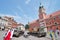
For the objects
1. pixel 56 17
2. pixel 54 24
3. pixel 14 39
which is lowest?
pixel 14 39

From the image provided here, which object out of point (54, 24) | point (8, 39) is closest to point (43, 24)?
point (54, 24)

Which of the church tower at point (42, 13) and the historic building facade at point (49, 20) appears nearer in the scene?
the historic building facade at point (49, 20)

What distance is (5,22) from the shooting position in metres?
40.2

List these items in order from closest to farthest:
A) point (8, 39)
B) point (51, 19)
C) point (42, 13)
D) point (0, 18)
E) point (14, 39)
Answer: point (8, 39)
point (14, 39)
point (0, 18)
point (51, 19)
point (42, 13)

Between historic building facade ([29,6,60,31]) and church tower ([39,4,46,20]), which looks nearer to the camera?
historic building facade ([29,6,60,31])

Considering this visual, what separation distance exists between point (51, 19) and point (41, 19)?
5369mm

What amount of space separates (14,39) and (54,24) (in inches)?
1290

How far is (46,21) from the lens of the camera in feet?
149

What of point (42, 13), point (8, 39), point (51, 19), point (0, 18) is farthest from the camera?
point (42, 13)

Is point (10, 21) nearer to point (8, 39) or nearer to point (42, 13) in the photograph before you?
point (42, 13)

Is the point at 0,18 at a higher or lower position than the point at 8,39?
higher

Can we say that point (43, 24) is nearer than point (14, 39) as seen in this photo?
No

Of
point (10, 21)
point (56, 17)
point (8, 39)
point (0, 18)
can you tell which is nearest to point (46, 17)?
point (56, 17)

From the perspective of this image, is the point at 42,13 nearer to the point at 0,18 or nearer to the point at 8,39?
the point at 0,18
